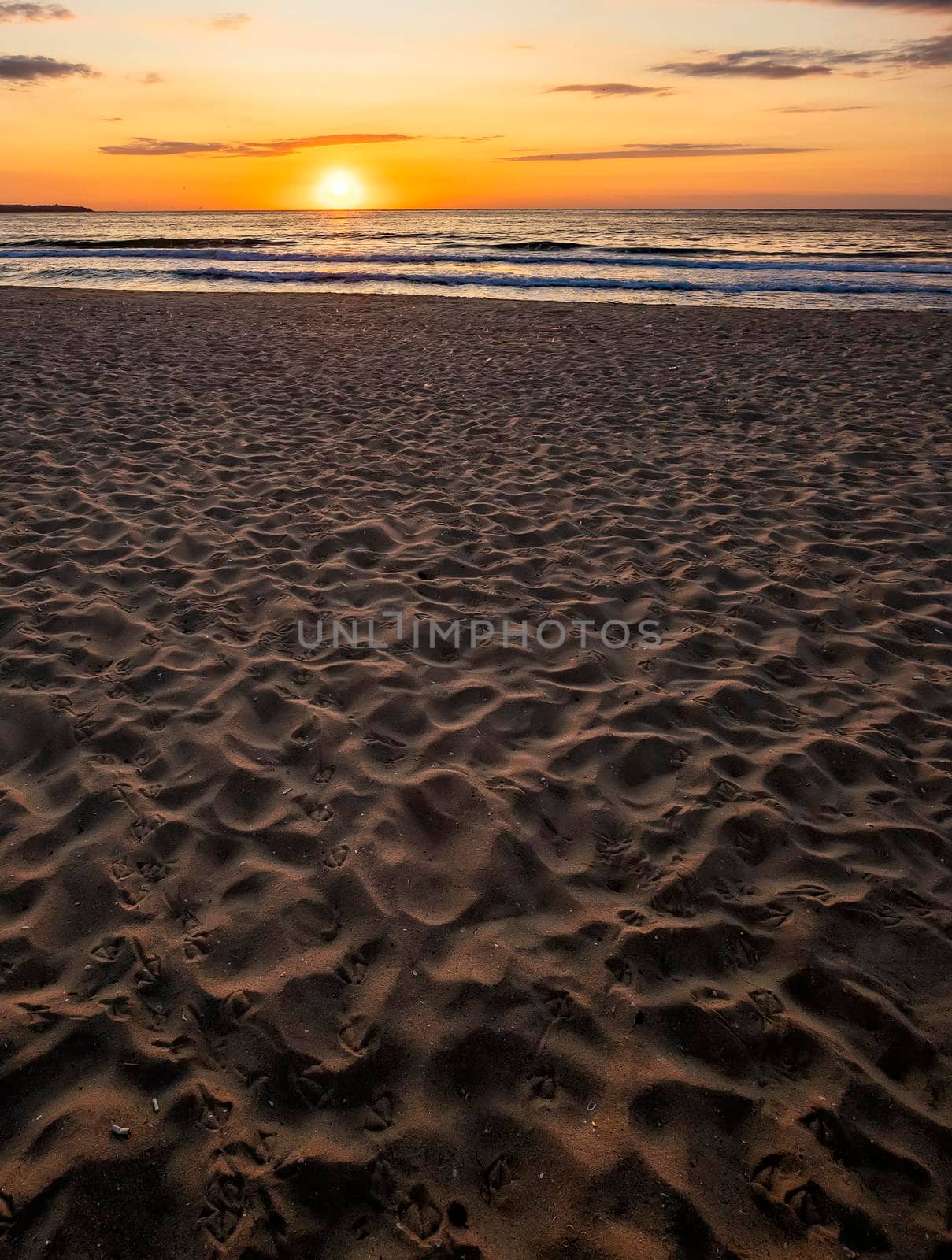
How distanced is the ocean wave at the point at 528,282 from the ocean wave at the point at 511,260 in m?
4.47

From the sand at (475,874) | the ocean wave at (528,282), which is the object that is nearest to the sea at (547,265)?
the ocean wave at (528,282)

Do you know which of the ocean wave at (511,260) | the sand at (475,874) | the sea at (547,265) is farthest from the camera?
the ocean wave at (511,260)

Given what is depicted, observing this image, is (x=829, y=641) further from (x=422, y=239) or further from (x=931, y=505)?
(x=422, y=239)

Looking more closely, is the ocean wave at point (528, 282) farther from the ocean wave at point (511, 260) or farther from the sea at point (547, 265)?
the ocean wave at point (511, 260)

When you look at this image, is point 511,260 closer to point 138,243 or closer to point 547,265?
point 547,265

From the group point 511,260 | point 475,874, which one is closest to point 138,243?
point 511,260

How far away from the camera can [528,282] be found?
23.0m

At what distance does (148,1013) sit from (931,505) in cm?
672

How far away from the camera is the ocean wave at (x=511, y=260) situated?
1001 inches

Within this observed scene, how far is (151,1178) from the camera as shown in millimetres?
1958

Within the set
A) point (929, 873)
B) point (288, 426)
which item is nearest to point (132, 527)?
point (288, 426)

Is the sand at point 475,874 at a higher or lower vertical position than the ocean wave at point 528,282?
lower

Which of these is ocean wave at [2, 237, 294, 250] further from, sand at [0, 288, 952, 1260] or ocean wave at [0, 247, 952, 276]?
sand at [0, 288, 952, 1260]

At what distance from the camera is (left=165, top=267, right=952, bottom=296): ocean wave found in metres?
20.6
